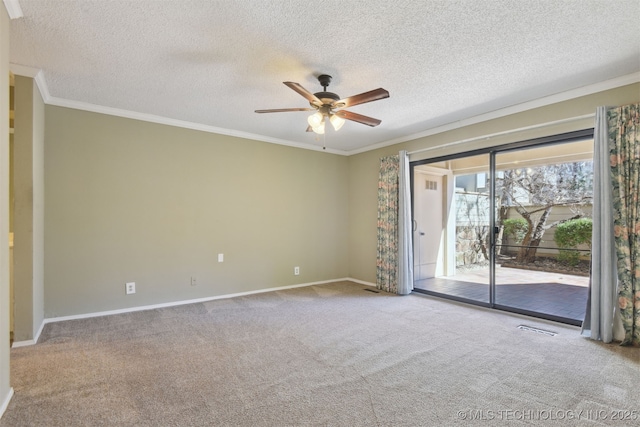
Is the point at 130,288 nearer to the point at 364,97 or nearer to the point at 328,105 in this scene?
the point at 328,105

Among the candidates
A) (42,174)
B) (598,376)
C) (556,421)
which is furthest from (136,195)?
(598,376)

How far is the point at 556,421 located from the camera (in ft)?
6.08

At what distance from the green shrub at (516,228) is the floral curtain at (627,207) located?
45.2 inches

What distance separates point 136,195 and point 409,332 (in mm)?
3701

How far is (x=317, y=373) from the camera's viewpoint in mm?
2422

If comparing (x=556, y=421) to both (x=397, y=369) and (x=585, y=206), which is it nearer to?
(x=397, y=369)

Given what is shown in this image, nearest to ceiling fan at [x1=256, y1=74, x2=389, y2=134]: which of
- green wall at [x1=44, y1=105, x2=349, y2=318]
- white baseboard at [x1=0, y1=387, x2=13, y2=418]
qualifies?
green wall at [x1=44, y1=105, x2=349, y2=318]

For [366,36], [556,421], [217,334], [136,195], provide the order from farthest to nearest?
1. [136,195]
2. [217,334]
3. [366,36]
4. [556,421]

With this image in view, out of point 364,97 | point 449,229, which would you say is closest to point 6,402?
point 364,97

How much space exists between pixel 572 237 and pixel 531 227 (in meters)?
0.44

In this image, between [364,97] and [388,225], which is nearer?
[364,97]

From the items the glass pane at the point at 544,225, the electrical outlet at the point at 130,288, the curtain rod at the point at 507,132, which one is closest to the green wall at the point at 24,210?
the electrical outlet at the point at 130,288

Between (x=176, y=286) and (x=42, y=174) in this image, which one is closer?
(x=42, y=174)

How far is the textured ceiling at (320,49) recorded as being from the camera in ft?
6.82
